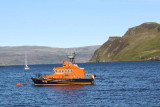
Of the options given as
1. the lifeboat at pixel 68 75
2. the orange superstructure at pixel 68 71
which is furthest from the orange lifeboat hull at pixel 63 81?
the orange superstructure at pixel 68 71

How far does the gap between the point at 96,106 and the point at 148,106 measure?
818 cm

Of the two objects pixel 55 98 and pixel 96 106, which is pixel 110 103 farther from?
pixel 55 98

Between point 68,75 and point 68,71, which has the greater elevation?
point 68,71

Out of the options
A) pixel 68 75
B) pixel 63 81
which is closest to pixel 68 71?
pixel 68 75

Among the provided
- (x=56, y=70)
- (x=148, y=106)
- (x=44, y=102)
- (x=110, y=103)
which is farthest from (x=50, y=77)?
(x=148, y=106)

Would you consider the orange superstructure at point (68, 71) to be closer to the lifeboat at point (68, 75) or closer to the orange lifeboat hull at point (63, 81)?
the lifeboat at point (68, 75)

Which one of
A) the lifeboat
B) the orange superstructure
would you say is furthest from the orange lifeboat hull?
the orange superstructure

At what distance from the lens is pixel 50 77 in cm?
8631

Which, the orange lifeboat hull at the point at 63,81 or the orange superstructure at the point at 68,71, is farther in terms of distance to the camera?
the orange lifeboat hull at the point at 63,81

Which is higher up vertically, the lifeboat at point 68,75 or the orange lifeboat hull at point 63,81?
the lifeboat at point 68,75

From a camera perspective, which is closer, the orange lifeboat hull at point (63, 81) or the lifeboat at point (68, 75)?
the lifeboat at point (68, 75)

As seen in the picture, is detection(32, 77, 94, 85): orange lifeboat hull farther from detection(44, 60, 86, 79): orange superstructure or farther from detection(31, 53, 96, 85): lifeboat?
detection(44, 60, 86, 79): orange superstructure

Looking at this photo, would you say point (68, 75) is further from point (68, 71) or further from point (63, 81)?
point (63, 81)

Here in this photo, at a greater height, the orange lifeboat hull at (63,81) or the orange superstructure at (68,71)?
the orange superstructure at (68,71)
